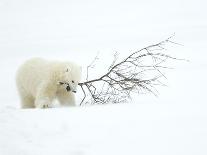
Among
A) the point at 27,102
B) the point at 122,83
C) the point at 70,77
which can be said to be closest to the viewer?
the point at 70,77

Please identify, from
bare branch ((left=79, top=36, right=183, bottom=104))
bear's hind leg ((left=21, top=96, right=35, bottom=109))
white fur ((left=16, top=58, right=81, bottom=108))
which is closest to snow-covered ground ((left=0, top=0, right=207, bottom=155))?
bare branch ((left=79, top=36, right=183, bottom=104))

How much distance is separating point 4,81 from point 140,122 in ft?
20.6

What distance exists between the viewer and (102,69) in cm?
1022

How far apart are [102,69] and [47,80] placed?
15.5 ft

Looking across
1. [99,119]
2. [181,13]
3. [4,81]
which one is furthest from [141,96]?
[181,13]

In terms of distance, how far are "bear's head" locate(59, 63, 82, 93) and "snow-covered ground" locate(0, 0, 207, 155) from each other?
79cm

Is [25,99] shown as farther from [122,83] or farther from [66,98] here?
[122,83]

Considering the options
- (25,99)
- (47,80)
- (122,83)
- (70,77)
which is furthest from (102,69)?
(70,77)

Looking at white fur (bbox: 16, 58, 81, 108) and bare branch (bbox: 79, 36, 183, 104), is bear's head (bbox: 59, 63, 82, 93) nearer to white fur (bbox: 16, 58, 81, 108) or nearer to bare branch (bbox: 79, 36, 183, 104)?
white fur (bbox: 16, 58, 81, 108)

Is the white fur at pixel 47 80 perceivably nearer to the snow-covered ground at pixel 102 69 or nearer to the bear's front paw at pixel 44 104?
the bear's front paw at pixel 44 104

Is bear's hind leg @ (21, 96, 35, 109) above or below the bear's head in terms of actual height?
below

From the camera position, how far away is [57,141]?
3557 mm

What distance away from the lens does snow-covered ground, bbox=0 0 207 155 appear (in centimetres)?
351

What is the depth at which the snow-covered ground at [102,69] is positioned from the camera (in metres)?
3.51
